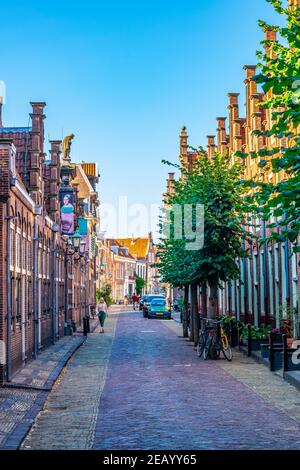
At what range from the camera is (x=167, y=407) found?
1377cm

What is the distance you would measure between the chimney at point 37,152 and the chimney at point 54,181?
428cm

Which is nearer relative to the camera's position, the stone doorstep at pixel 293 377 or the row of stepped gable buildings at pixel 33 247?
the stone doorstep at pixel 293 377

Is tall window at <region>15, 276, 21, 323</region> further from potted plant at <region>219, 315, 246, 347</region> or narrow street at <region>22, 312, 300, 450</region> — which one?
potted plant at <region>219, 315, 246, 347</region>

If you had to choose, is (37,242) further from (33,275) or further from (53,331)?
(53,331)

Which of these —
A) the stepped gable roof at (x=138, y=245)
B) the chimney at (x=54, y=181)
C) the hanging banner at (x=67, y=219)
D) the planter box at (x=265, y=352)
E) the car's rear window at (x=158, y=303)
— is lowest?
the planter box at (x=265, y=352)

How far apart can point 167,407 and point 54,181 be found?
61.8 feet

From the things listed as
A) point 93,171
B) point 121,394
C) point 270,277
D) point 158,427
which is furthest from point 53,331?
point 93,171

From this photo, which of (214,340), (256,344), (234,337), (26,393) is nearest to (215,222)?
(214,340)

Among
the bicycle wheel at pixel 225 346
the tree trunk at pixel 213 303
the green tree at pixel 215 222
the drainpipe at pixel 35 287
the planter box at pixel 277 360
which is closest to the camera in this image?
the planter box at pixel 277 360

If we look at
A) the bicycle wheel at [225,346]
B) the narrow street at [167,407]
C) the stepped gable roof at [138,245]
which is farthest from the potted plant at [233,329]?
the stepped gable roof at [138,245]

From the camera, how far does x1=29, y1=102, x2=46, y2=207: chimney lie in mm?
25312

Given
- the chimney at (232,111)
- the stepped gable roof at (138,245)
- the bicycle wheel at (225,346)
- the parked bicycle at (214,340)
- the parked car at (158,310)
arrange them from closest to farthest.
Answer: the bicycle wheel at (225,346), the parked bicycle at (214,340), the chimney at (232,111), the parked car at (158,310), the stepped gable roof at (138,245)

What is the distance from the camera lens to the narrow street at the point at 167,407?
10711 millimetres

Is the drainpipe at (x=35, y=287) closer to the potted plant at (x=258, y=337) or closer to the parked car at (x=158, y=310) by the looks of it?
the potted plant at (x=258, y=337)
